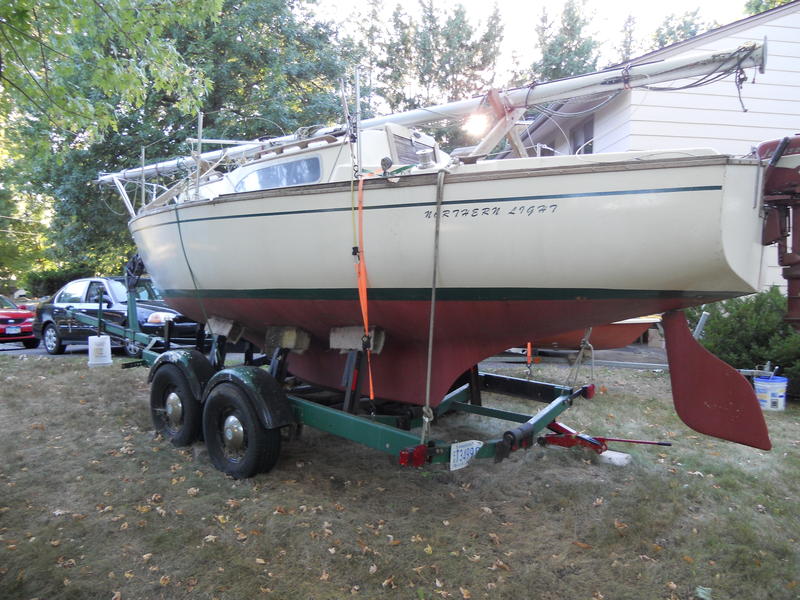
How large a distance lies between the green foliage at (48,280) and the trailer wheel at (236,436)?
21.5 metres

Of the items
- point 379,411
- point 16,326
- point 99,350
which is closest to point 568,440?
point 379,411

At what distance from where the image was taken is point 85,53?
5.05 meters

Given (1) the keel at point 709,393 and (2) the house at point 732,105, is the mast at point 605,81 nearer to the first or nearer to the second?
(1) the keel at point 709,393

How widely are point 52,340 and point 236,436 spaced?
8666 millimetres

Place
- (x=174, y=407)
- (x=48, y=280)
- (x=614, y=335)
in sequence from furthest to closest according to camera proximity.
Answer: (x=48, y=280)
(x=614, y=335)
(x=174, y=407)

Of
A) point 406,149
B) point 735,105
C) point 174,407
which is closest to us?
point 406,149

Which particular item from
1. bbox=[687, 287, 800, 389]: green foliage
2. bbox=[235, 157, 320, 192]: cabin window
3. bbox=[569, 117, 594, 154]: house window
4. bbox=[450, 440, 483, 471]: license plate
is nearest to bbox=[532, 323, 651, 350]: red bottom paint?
bbox=[687, 287, 800, 389]: green foliage

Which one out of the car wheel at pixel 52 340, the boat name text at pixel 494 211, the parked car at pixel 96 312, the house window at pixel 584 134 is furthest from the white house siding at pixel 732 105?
the car wheel at pixel 52 340

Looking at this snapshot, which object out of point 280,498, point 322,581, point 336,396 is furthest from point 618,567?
point 336,396

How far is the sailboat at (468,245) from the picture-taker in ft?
9.61

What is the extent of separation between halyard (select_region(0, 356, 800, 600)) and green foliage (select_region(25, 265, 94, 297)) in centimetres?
2028

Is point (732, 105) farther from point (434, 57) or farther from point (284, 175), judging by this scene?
point (434, 57)

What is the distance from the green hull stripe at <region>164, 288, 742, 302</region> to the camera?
10.3ft

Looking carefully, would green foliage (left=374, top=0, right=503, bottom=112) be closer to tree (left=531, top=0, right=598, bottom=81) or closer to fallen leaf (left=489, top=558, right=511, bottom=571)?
tree (left=531, top=0, right=598, bottom=81)
